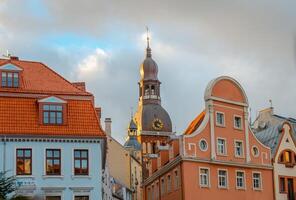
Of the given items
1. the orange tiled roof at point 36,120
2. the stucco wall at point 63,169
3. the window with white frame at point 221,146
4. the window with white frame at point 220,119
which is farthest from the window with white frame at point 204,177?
the orange tiled roof at point 36,120

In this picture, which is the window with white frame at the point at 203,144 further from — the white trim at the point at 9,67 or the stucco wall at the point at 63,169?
the white trim at the point at 9,67

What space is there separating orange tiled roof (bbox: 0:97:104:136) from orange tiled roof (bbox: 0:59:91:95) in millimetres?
1137

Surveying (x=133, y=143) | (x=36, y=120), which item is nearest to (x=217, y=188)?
(x=36, y=120)

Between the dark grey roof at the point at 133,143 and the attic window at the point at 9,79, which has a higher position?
the dark grey roof at the point at 133,143

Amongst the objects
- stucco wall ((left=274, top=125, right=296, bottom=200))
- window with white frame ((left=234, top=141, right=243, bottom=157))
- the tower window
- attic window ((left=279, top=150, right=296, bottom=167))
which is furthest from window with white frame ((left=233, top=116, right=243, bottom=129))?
the tower window

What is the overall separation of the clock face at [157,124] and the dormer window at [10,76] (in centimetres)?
10757

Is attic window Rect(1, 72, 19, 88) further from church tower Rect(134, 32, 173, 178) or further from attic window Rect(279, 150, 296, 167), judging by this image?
church tower Rect(134, 32, 173, 178)

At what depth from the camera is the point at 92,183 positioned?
55.1 meters

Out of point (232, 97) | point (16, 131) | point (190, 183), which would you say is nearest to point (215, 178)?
point (190, 183)

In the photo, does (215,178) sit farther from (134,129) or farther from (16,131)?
(134,129)

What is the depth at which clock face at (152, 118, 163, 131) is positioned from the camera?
165m

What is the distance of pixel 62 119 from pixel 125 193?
58537 mm

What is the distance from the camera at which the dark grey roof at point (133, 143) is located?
155 meters

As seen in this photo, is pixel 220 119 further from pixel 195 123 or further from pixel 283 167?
pixel 283 167
